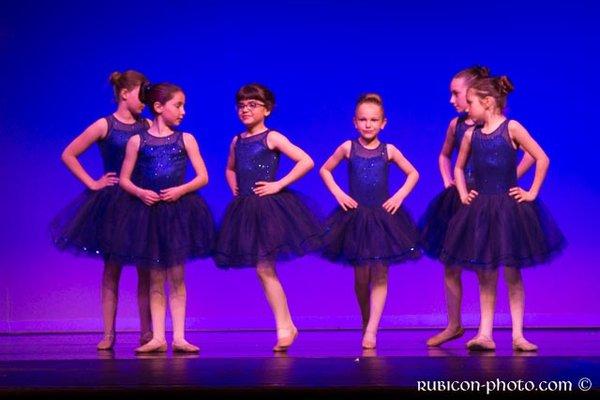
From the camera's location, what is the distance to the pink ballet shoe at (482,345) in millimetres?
4598

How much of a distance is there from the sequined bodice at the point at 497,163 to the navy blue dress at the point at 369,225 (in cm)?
39

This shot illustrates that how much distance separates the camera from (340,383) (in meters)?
3.53

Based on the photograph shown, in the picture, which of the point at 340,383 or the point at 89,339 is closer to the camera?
the point at 340,383

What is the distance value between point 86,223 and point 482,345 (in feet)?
5.77

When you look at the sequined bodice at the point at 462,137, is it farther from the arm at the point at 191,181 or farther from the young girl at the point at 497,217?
the arm at the point at 191,181

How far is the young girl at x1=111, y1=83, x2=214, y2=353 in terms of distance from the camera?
464 cm

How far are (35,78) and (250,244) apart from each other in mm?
2283

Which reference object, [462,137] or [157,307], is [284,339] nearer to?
[157,307]

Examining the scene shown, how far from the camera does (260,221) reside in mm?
4672

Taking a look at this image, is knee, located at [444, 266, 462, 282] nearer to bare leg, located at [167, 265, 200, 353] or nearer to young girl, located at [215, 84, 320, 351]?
young girl, located at [215, 84, 320, 351]

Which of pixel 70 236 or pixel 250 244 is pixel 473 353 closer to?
pixel 250 244

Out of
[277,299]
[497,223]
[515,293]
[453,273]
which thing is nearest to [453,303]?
[453,273]

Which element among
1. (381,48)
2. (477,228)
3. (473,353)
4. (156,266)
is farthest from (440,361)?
(381,48)

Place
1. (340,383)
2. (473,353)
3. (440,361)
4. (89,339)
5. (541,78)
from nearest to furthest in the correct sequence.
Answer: (340,383), (440,361), (473,353), (89,339), (541,78)
